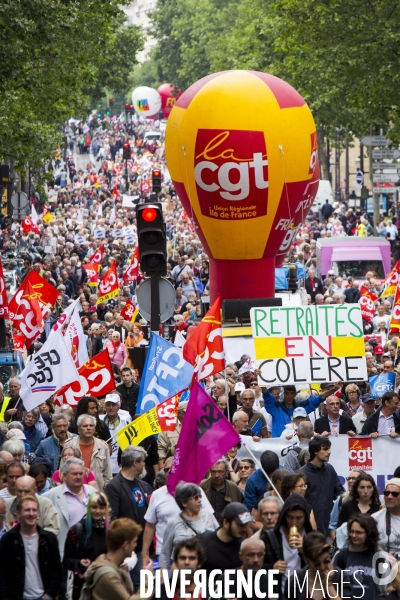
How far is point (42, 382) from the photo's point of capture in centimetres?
1453

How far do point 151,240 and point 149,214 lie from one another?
0.92 ft

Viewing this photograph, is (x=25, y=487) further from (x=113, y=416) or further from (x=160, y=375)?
(x=160, y=375)

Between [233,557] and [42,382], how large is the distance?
601 centimetres

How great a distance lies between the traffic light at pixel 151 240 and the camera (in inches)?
625

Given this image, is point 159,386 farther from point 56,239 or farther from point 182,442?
point 56,239

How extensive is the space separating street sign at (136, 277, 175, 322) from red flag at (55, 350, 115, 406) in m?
1.12

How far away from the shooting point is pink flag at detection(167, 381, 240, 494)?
1013 centimetres

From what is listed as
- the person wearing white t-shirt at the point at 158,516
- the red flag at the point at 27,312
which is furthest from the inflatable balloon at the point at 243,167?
the person wearing white t-shirt at the point at 158,516

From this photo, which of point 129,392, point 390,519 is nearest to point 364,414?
point 129,392

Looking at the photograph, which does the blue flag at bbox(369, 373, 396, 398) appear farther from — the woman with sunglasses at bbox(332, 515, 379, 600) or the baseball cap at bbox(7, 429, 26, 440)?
the woman with sunglasses at bbox(332, 515, 379, 600)

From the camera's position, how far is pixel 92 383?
15.0 meters

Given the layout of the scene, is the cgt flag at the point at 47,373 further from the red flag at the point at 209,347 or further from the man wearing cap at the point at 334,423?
the man wearing cap at the point at 334,423

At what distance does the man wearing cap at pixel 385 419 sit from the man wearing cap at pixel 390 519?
3.52 metres

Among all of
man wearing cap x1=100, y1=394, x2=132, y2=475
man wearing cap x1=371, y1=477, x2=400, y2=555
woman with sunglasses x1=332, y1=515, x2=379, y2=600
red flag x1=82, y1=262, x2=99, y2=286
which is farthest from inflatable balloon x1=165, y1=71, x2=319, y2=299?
woman with sunglasses x1=332, y1=515, x2=379, y2=600
